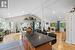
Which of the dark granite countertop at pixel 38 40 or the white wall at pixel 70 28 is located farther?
the white wall at pixel 70 28

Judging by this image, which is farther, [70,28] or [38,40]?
[70,28]

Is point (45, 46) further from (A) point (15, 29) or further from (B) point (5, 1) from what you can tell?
(A) point (15, 29)

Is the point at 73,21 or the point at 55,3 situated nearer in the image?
the point at 73,21

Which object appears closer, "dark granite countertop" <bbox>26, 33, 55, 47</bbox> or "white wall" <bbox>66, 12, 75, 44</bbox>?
"dark granite countertop" <bbox>26, 33, 55, 47</bbox>

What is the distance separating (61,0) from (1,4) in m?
5.25

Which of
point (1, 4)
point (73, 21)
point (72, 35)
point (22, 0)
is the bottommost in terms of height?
point (72, 35)

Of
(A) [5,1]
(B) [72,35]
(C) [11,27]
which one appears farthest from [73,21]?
(C) [11,27]

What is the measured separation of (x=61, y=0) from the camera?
9.81 meters

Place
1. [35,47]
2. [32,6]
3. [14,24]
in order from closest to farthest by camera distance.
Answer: [35,47] < [32,6] < [14,24]

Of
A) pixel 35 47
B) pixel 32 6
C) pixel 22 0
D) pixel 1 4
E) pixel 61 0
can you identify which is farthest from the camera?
pixel 32 6

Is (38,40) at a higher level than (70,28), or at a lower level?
lower

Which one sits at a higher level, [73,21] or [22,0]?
[22,0]

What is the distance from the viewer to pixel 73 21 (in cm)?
768

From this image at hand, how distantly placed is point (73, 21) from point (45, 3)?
346 centimetres
